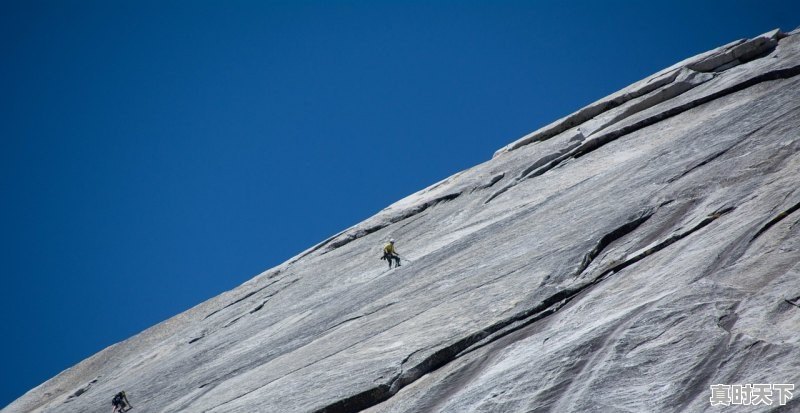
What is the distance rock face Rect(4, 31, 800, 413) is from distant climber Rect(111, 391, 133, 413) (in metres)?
0.49

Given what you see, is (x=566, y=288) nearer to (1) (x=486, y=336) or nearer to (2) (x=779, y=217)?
(1) (x=486, y=336)

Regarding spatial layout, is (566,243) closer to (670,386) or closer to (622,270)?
(622,270)

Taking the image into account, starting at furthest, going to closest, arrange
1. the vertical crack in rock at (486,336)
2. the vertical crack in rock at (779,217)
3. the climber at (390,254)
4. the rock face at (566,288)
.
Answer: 1. the climber at (390,254)
2. the vertical crack in rock at (486,336)
3. the vertical crack in rock at (779,217)
4. the rock face at (566,288)

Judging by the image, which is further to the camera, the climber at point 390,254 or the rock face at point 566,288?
the climber at point 390,254

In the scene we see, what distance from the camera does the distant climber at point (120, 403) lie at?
2147 cm

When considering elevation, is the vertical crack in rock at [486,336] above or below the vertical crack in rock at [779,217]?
above

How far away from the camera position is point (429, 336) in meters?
14.8

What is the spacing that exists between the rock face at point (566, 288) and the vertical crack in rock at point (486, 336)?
31mm

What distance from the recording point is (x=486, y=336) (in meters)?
14.0

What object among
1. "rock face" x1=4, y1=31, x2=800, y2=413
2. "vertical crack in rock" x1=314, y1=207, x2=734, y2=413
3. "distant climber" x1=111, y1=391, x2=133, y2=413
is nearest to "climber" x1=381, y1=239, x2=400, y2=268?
"rock face" x1=4, y1=31, x2=800, y2=413

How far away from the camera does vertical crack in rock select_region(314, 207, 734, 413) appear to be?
13742 millimetres

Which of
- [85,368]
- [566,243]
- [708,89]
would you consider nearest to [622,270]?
[566,243]

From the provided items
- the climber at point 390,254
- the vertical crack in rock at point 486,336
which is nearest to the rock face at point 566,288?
the vertical crack in rock at point 486,336

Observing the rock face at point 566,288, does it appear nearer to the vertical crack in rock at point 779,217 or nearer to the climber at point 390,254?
the vertical crack in rock at point 779,217
